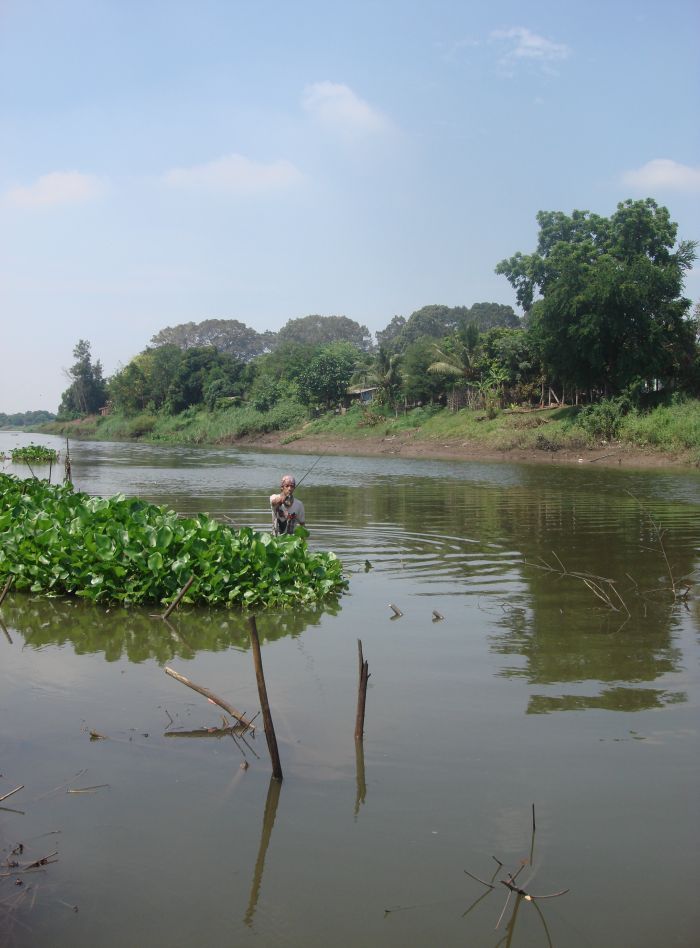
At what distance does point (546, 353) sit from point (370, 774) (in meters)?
33.0

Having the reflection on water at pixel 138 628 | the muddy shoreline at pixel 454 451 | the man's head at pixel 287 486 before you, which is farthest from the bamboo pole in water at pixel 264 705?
the muddy shoreline at pixel 454 451

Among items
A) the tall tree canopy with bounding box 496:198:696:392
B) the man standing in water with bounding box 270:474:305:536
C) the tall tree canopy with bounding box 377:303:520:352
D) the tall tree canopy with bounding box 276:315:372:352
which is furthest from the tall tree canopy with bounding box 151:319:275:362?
the man standing in water with bounding box 270:474:305:536

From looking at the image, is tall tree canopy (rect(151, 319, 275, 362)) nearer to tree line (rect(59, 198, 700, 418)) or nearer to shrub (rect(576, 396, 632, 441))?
tree line (rect(59, 198, 700, 418))

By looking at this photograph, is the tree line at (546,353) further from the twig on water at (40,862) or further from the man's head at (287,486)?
the twig on water at (40,862)

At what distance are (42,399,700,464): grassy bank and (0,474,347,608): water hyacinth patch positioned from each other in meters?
23.7

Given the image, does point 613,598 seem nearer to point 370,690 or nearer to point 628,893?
point 370,690

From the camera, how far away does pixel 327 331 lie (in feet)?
341

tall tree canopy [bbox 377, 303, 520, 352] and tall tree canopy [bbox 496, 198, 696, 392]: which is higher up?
tall tree canopy [bbox 377, 303, 520, 352]

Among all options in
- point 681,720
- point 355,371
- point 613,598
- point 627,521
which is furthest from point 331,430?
point 681,720

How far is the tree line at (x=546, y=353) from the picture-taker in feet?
111

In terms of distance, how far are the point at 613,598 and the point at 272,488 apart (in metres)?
16.0

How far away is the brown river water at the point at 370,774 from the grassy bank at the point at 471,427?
922 inches

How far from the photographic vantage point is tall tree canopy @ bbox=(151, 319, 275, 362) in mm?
110250

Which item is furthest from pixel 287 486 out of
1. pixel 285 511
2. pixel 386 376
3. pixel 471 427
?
pixel 386 376
